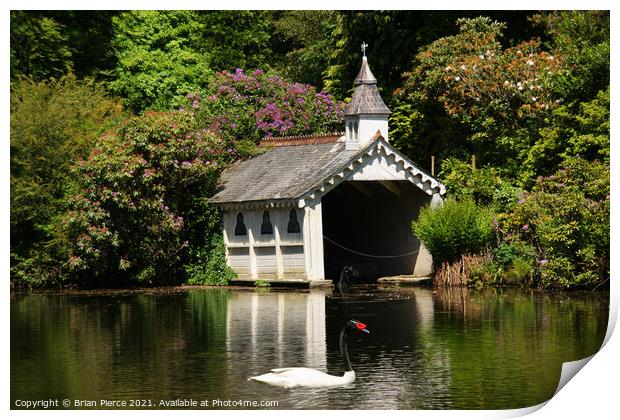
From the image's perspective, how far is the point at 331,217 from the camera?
46.1 m

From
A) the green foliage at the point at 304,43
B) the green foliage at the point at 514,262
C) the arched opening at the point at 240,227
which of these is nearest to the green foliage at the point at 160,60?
the green foliage at the point at 304,43

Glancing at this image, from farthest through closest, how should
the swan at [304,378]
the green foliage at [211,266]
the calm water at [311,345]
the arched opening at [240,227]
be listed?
the green foliage at [211,266] < the arched opening at [240,227] < the swan at [304,378] < the calm water at [311,345]

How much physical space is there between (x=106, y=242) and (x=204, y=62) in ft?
35.4

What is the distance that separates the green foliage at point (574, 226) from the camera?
33906mm

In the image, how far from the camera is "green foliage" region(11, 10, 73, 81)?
1116 inches

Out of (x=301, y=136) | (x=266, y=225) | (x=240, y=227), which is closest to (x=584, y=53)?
(x=301, y=136)

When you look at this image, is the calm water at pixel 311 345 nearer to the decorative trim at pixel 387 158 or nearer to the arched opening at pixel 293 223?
the arched opening at pixel 293 223

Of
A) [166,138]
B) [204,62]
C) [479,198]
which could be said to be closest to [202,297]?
[166,138]

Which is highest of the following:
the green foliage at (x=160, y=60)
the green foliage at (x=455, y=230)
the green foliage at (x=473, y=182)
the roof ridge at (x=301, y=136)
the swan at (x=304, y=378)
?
the green foliage at (x=160, y=60)

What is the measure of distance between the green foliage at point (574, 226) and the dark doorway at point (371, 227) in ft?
19.0

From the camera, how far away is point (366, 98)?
40.2 m

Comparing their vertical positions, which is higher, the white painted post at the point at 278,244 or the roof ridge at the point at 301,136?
the roof ridge at the point at 301,136

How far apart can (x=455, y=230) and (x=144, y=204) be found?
10512 millimetres

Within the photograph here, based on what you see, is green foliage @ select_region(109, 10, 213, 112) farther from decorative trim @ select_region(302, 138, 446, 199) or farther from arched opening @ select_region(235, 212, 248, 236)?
decorative trim @ select_region(302, 138, 446, 199)
